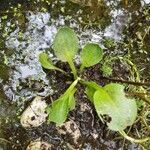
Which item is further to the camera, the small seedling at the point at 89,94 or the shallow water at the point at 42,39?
the shallow water at the point at 42,39

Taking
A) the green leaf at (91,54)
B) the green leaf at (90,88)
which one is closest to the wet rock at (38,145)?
the green leaf at (90,88)

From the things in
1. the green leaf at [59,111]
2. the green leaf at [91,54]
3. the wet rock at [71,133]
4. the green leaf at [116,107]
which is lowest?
the wet rock at [71,133]

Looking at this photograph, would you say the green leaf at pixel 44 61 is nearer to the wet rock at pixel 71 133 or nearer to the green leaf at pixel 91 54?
the green leaf at pixel 91 54

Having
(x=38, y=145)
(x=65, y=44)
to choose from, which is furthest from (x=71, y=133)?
(x=65, y=44)

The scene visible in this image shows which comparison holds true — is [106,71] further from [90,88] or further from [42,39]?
[42,39]

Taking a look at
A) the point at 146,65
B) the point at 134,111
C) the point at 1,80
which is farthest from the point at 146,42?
the point at 1,80

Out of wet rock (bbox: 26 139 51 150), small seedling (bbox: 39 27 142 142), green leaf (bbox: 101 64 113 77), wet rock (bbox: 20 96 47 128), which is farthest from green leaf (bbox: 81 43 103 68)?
wet rock (bbox: 26 139 51 150)

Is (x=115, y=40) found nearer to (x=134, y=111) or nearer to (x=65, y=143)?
(x=134, y=111)
